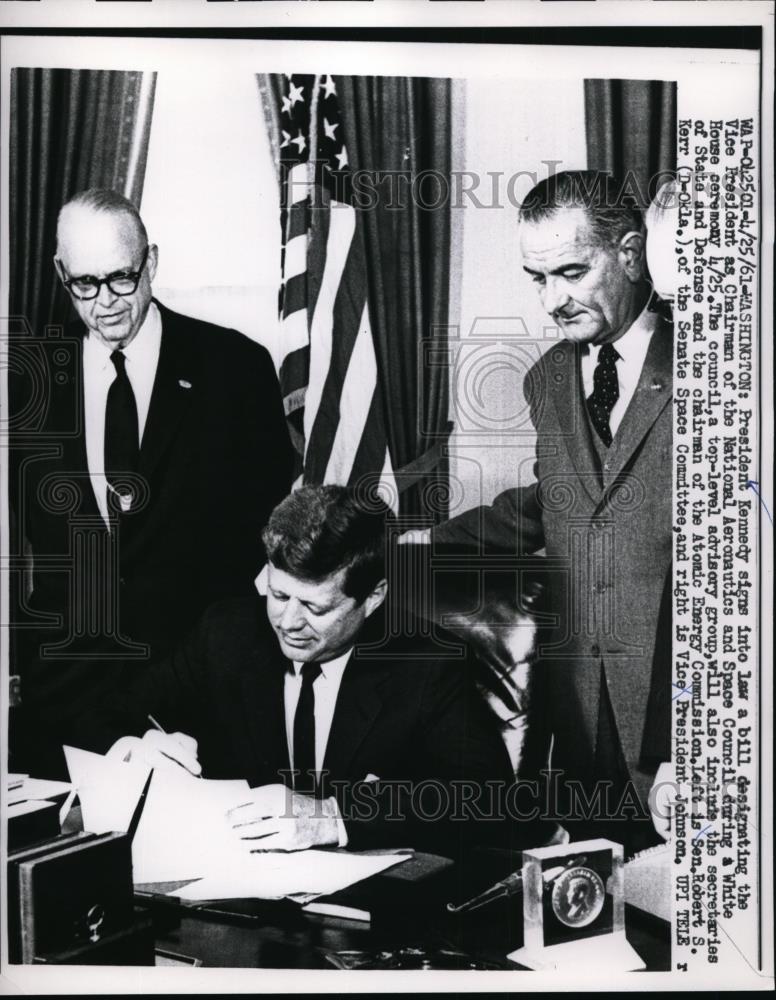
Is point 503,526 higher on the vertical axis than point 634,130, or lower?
lower

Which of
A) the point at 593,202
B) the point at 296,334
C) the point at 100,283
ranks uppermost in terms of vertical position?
the point at 593,202

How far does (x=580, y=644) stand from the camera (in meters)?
2.35

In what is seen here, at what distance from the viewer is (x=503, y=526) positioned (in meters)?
2.35

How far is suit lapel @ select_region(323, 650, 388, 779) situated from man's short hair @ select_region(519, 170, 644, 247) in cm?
133

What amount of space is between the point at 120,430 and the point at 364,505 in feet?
2.33

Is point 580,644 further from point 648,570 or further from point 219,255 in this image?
point 219,255

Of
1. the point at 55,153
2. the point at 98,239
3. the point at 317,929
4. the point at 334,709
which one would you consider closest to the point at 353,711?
the point at 334,709

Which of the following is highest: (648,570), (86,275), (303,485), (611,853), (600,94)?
(600,94)

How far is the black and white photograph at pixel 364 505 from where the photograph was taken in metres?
2.33

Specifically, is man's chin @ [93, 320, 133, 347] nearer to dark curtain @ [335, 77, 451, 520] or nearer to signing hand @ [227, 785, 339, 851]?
dark curtain @ [335, 77, 451, 520]

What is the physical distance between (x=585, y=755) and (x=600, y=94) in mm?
1831

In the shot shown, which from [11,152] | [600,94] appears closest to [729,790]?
[600,94]

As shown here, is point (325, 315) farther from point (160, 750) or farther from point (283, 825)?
point (283, 825)

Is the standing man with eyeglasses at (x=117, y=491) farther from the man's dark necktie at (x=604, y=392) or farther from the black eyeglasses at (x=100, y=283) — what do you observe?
the man's dark necktie at (x=604, y=392)
